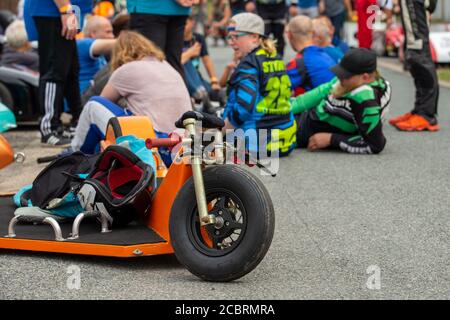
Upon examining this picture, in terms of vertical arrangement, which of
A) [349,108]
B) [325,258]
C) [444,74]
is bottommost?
[444,74]

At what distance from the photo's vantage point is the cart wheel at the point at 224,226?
14.3 ft

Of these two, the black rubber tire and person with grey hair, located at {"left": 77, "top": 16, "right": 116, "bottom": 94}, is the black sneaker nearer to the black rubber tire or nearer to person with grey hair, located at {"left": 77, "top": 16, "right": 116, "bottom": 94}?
the black rubber tire

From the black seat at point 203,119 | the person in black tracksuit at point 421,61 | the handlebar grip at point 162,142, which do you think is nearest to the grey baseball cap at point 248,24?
the person in black tracksuit at point 421,61

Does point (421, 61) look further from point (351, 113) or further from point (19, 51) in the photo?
point (19, 51)

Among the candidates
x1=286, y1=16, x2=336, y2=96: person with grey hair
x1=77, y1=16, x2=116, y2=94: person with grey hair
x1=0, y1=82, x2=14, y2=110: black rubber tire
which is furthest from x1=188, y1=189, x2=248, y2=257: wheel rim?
x1=0, y1=82, x2=14, y2=110: black rubber tire

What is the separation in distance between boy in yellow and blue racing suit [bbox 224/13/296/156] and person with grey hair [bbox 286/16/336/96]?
1125 millimetres

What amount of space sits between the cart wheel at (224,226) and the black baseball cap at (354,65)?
378 cm

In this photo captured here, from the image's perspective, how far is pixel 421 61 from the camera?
385 inches

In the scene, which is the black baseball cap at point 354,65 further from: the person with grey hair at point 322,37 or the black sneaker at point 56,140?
the person with grey hair at point 322,37

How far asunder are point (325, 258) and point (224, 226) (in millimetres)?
753

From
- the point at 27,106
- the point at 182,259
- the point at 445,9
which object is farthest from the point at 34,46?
the point at 445,9

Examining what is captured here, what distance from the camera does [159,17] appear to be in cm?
849

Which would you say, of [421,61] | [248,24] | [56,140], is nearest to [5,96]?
[56,140]

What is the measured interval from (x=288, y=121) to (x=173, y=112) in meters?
1.48
